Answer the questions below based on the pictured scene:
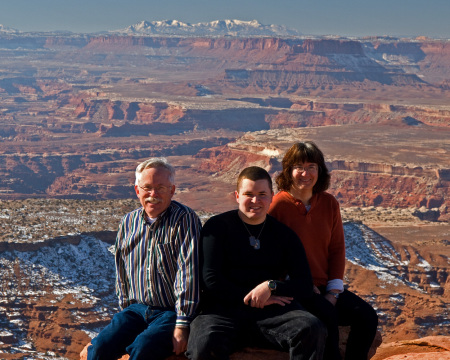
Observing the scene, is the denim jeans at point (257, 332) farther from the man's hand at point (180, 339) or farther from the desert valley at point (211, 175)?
the desert valley at point (211, 175)

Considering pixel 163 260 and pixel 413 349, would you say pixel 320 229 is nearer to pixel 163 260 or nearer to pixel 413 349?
pixel 163 260

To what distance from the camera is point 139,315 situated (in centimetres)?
812

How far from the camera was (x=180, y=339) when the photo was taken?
25.0ft

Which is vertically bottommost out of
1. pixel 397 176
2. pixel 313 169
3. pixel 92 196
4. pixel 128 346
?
pixel 92 196

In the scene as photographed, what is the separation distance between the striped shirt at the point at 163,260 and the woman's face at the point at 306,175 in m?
1.50

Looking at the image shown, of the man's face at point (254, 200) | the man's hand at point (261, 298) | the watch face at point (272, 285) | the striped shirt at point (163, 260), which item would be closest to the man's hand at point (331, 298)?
the man's hand at point (261, 298)

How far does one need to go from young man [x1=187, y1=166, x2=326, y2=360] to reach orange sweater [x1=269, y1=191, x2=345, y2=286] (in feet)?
2.11

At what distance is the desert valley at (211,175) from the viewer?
27984 millimetres

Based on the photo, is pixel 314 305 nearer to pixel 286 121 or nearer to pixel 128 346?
pixel 128 346

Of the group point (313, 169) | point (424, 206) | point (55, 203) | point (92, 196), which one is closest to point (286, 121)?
point (92, 196)

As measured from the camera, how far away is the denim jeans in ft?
23.8

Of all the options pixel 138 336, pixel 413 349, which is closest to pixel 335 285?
pixel 413 349

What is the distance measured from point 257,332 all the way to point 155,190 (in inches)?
78.7

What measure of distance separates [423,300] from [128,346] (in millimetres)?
25713
